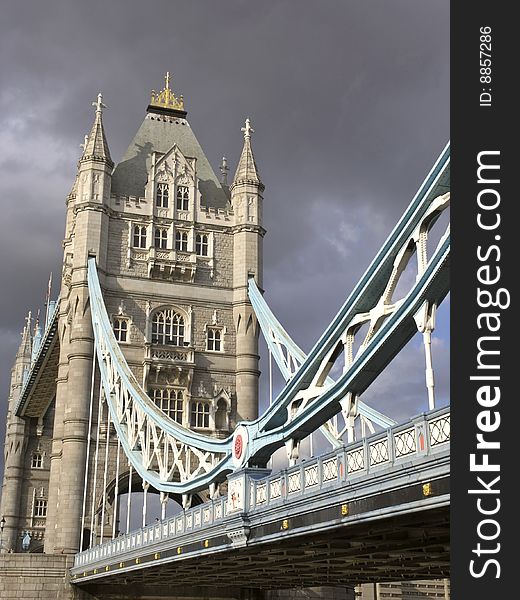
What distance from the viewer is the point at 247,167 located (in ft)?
180

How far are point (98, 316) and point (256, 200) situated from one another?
12049 mm

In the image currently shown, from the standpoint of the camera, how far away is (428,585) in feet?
179

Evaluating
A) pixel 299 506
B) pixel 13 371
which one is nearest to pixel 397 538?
pixel 299 506

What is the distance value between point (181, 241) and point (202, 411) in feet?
32.3

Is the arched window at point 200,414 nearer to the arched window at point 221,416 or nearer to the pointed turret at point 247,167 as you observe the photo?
the arched window at point 221,416

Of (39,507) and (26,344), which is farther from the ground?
(26,344)

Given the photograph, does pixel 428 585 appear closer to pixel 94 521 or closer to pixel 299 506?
pixel 94 521

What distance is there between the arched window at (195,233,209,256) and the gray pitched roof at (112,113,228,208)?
2398 mm

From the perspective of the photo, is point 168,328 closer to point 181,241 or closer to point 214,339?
point 214,339

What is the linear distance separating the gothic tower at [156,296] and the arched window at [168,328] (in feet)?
0.20

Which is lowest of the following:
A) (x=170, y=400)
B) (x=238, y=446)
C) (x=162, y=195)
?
(x=238, y=446)

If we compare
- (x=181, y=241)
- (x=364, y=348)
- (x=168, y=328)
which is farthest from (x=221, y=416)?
(x=364, y=348)

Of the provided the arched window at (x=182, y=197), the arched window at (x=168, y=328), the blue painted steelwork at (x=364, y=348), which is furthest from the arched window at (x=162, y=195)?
the blue painted steelwork at (x=364, y=348)

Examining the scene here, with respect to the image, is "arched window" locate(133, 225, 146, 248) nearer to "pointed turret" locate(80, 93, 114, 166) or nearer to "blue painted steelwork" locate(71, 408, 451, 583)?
"pointed turret" locate(80, 93, 114, 166)
